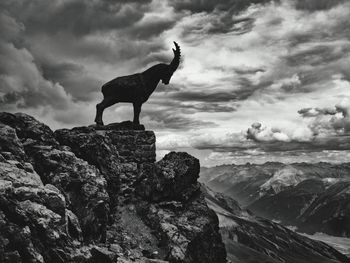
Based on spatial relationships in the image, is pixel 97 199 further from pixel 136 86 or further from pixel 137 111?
pixel 136 86

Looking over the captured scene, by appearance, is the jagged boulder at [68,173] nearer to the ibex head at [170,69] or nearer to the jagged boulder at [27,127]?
the jagged boulder at [27,127]

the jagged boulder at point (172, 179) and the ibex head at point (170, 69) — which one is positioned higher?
the ibex head at point (170, 69)

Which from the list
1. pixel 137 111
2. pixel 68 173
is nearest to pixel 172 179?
pixel 137 111

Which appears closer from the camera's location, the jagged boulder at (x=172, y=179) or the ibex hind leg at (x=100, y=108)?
the jagged boulder at (x=172, y=179)

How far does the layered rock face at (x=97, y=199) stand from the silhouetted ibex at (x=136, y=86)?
2209mm

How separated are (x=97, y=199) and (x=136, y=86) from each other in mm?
13239

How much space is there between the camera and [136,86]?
34.5 m

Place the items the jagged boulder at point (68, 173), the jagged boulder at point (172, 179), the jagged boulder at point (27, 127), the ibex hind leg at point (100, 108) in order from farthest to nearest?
the ibex hind leg at point (100, 108)
the jagged boulder at point (172, 179)
the jagged boulder at point (27, 127)
the jagged boulder at point (68, 173)

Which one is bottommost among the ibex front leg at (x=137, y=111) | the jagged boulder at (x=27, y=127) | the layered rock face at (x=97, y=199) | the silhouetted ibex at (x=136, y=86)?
the layered rock face at (x=97, y=199)

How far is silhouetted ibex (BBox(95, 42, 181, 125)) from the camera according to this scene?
34.2m

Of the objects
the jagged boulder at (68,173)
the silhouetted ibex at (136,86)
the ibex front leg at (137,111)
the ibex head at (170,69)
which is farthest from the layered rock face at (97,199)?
the ibex head at (170,69)

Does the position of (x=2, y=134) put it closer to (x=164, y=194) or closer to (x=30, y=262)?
(x=30, y=262)

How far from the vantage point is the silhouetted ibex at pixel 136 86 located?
3425cm

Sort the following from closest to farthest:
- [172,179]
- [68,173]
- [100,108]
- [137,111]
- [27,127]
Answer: [68,173] < [27,127] < [172,179] < [100,108] < [137,111]
